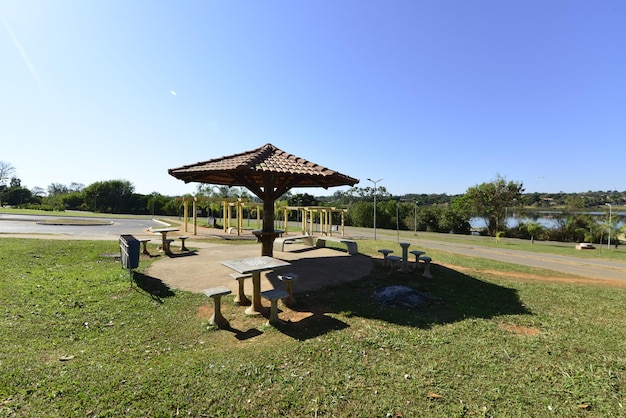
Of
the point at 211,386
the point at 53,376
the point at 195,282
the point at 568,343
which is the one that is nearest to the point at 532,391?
the point at 568,343

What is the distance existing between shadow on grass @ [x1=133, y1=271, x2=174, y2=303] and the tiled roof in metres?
3.01

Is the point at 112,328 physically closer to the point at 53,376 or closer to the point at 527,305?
the point at 53,376

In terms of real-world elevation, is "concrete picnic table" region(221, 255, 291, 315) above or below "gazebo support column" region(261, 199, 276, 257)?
below

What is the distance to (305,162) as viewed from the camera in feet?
29.1

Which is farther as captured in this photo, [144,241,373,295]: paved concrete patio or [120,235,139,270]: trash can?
[144,241,373,295]: paved concrete patio

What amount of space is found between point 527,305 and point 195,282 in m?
7.94

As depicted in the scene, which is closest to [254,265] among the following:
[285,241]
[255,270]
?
[255,270]

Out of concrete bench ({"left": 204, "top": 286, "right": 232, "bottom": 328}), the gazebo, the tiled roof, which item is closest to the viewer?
concrete bench ({"left": 204, "top": 286, "right": 232, "bottom": 328})

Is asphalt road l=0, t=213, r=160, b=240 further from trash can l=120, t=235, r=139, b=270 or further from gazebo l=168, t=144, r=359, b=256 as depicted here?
gazebo l=168, t=144, r=359, b=256

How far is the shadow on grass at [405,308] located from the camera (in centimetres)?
518

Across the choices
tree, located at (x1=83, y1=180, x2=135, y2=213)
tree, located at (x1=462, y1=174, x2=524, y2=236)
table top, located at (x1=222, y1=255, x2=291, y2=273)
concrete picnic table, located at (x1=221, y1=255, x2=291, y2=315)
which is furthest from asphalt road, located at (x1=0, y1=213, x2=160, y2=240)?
tree, located at (x1=462, y1=174, x2=524, y2=236)

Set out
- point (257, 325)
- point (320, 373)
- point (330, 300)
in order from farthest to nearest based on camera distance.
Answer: point (330, 300)
point (257, 325)
point (320, 373)

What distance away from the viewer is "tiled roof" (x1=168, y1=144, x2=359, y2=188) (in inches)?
295

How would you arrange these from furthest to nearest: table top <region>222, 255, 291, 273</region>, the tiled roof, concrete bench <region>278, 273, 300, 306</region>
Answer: the tiled roof
concrete bench <region>278, 273, 300, 306</region>
table top <region>222, 255, 291, 273</region>
